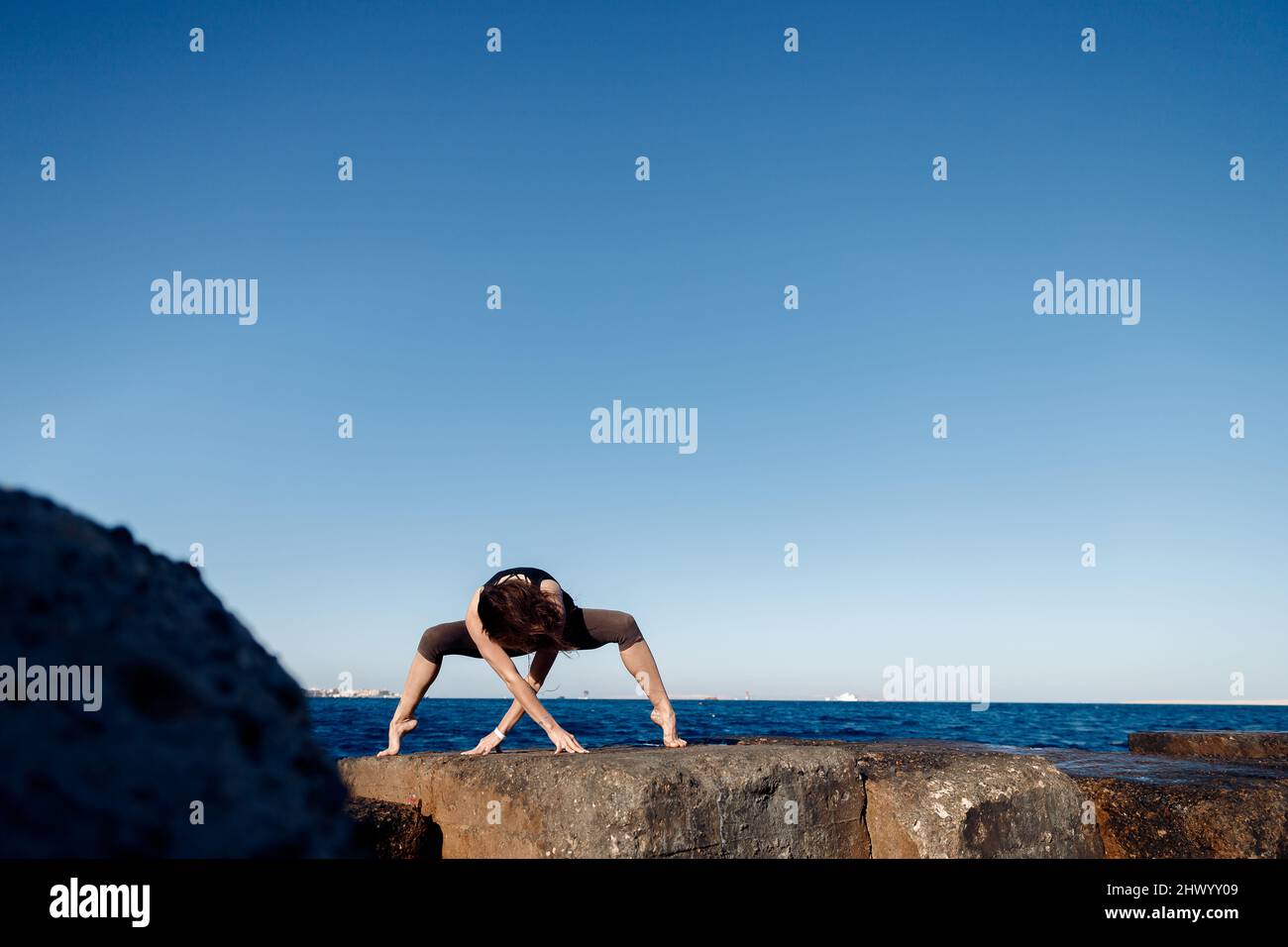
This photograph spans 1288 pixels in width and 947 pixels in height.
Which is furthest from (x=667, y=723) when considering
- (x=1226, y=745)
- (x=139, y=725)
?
(x=1226, y=745)

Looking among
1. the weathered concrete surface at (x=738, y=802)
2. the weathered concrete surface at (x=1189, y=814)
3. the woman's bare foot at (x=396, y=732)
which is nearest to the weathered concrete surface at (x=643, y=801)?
the weathered concrete surface at (x=738, y=802)

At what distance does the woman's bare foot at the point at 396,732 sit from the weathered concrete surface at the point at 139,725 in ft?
12.7

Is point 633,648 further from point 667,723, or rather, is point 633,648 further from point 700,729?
point 700,729

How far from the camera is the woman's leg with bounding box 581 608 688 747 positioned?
15.8 feet

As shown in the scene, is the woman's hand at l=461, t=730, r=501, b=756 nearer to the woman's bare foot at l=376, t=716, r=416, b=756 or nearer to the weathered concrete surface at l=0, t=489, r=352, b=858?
the woman's bare foot at l=376, t=716, r=416, b=756

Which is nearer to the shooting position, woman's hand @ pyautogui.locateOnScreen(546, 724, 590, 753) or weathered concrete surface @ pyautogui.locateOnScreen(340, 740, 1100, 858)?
weathered concrete surface @ pyautogui.locateOnScreen(340, 740, 1100, 858)

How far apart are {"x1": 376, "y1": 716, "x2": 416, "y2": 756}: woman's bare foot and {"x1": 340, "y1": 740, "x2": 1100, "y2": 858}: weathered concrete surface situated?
246 mm

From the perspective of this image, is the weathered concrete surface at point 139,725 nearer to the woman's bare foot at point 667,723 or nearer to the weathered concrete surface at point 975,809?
the weathered concrete surface at point 975,809

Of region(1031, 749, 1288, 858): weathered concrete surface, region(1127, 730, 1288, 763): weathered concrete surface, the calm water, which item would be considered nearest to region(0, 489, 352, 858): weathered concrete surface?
the calm water

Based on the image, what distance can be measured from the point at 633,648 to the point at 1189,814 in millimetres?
2886
